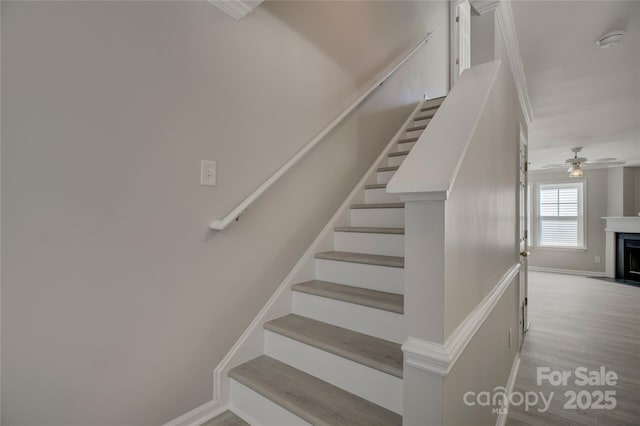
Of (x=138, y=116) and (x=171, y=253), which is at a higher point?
(x=138, y=116)

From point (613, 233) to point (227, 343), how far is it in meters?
8.60

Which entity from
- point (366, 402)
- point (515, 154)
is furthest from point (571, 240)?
point (366, 402)

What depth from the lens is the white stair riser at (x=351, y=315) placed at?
1.55 m

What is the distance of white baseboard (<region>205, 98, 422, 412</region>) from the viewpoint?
5.27ft

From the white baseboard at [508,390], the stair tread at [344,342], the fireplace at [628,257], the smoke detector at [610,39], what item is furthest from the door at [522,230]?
the fireplace at [628,257]

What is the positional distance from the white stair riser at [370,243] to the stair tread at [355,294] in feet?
1.08

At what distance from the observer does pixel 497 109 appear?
1.78 metres

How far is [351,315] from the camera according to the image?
1.71m

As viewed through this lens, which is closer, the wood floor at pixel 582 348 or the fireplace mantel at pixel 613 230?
the wood floor at pixel 582 348

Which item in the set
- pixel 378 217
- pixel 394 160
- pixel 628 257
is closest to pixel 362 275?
pixel 378 217

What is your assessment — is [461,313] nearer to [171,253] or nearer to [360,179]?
[171,253]

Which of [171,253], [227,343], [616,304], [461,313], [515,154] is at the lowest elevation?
[616,304]

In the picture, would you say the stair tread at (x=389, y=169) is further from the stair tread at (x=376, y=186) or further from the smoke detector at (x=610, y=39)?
the smoke detector at (x=610, y=39)

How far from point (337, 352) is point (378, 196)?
1.43 metres
